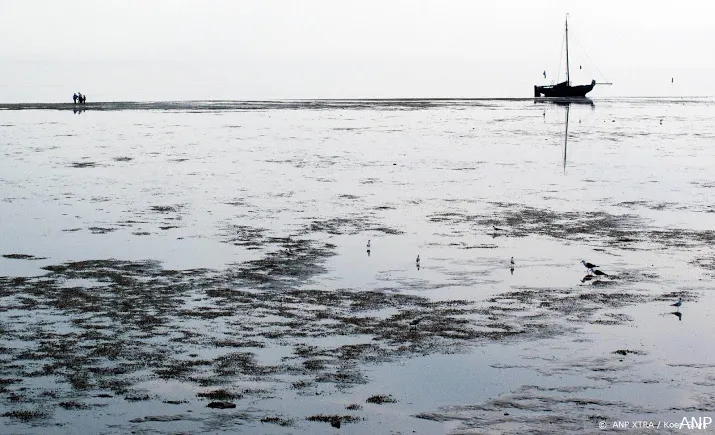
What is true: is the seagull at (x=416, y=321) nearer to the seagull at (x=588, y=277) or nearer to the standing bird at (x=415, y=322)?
the standing bird at (x=415, y=322)

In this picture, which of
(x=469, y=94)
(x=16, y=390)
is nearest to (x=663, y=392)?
(x=16, y=390)

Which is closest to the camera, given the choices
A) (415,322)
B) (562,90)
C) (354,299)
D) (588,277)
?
(415,322)

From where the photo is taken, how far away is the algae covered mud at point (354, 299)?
41.0ft

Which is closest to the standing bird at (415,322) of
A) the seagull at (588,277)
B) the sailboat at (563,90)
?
the seagull at (588,277)

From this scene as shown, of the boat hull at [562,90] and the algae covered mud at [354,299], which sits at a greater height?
the boat hull at [562,90]

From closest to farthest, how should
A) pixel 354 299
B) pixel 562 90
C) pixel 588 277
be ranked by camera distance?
pixel 354 299 < pixel 588 277 < pixel 562 90

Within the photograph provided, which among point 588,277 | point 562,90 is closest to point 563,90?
point 562,90

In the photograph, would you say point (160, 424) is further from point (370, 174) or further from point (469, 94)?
point (469, 94)

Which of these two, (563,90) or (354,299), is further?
(563,90)

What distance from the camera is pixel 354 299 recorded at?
17797 mm

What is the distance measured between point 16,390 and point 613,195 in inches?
890

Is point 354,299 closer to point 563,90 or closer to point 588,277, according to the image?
point 588,277

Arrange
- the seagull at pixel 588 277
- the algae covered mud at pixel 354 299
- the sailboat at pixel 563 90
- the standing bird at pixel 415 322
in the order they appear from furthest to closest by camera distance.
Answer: the sailboat at pixel 563 90, the seagull at pixel 588 277, the standing bird at pixel 415 322, the algae covered mud at pixel 354 299

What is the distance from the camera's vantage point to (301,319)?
1639cm
